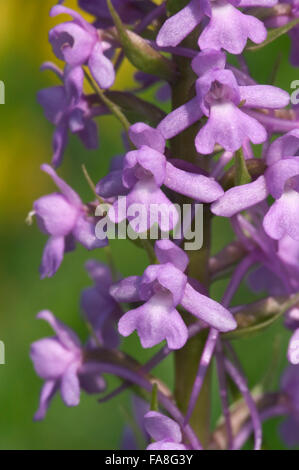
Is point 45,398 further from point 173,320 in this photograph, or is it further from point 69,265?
point 69,265

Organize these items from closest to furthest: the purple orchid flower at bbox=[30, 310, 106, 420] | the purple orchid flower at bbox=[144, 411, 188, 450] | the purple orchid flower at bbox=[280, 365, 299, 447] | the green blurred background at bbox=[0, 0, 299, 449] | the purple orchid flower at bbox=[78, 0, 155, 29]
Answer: the purple orchid flower at bbox=[144, 411, 188, 450]
the purple orchid flower at bbox=[78, 0, 155, 29]
the purple orchid flower at bbox=[30, 310, 106, 420]
the purple orchid flower at bbox=[280, 365, 299, 447]
the green blurred background at bbox=[0, 0, 299, 449]

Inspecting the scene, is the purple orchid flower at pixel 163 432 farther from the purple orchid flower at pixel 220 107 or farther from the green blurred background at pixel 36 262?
the green blurred background at pixel 36 262

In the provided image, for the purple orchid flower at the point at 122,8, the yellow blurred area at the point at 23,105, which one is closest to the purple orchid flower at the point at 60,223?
the purple orchid flower at the point at 122,8

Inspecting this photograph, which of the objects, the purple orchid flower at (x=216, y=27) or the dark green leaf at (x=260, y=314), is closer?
the purple orchid flower at (x=216, y=27)

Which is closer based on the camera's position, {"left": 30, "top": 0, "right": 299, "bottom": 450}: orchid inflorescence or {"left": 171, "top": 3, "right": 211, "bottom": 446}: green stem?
{"left": 30, "top": 0, "right": 299, "bottom": 450}: orchid inflorescence

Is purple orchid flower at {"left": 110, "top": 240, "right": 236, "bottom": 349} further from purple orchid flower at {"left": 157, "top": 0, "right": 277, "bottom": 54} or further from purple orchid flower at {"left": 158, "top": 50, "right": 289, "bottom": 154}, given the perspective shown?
purple orchid flower at {"left": 157, "top": 0, "right": 277, "bottom": 54}

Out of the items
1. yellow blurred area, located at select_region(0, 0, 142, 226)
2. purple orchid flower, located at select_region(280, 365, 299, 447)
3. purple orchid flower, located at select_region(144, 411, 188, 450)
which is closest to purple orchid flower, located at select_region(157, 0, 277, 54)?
purple orchid flower, located at select_region(144, 411, 188, 450)

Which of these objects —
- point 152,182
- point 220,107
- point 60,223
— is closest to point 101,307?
point 60,223
